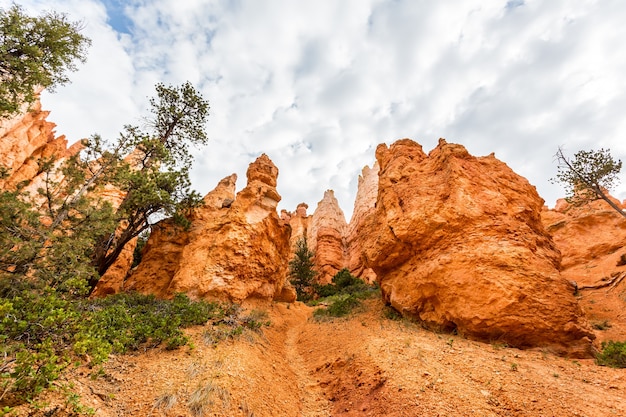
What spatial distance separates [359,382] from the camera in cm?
711

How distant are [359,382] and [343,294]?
17410 mm

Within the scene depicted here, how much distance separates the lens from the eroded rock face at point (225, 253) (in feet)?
42.5

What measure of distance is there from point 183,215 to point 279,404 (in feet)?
40.6

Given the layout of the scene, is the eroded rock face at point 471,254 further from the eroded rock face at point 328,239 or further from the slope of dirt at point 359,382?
the eroded rock face at point 328,239

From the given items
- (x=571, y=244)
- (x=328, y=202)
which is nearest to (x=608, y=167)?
(x=571, y=244)

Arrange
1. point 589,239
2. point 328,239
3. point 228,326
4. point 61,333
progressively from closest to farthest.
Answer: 1. point 61,333
2. point 228,326
3. point 589,239
4. point 328,239

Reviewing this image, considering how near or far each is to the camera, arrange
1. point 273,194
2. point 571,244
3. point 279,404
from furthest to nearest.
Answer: point 571,244 → point 273,194 → point 279,404

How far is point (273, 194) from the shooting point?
17219mm

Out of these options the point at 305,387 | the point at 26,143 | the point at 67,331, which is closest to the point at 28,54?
the point at 67,331

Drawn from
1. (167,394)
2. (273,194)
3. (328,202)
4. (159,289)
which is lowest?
(167,394)

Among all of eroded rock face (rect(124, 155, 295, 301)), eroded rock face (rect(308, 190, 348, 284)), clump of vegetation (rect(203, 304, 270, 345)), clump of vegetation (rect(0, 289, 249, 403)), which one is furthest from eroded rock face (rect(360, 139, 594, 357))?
eroded rock face (rect(308, 190, 348, 284))

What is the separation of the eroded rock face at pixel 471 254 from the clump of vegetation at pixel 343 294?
105 inches

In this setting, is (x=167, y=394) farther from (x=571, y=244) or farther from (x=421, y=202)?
(x=571, y=244)

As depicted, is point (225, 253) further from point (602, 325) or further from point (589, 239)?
point (589, 239)
